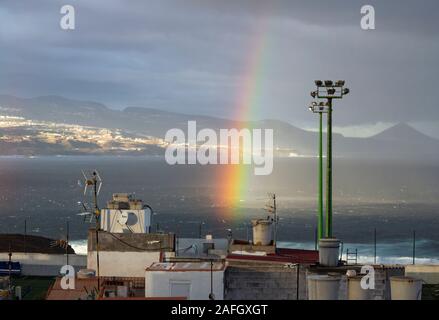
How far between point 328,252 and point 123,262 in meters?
11.6

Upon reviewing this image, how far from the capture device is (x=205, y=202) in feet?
623

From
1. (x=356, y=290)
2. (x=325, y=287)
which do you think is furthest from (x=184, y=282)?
(x=325, y=287)

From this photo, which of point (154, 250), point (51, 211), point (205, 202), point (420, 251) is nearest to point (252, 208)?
point (205, 202)

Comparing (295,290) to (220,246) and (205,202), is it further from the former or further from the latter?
(205,202)

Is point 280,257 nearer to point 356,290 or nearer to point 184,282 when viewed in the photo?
point 184,282

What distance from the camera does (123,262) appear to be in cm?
3941

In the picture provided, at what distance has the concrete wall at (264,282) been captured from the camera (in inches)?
1217

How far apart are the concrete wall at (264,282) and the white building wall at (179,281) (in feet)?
4.88

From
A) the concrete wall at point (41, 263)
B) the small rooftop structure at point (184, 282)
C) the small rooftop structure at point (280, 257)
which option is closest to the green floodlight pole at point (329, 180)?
the small rooftop structure at point (280, 257)

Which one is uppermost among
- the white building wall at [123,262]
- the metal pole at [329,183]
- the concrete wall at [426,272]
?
the metal pole at [329,183]

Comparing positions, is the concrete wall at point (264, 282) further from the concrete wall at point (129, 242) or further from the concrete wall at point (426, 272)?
the concrete wall at point (426, 272)

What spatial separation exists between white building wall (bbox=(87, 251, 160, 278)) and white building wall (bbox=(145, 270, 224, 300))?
985cm

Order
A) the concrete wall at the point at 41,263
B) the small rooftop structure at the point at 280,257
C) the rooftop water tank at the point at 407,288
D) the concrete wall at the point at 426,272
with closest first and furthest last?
the rooftop water tank at the point at 407,288, the small rooftop structure at the point at 280,257, the concrete wall at the point at 426,272, the concrete wall at the point at 41,263
